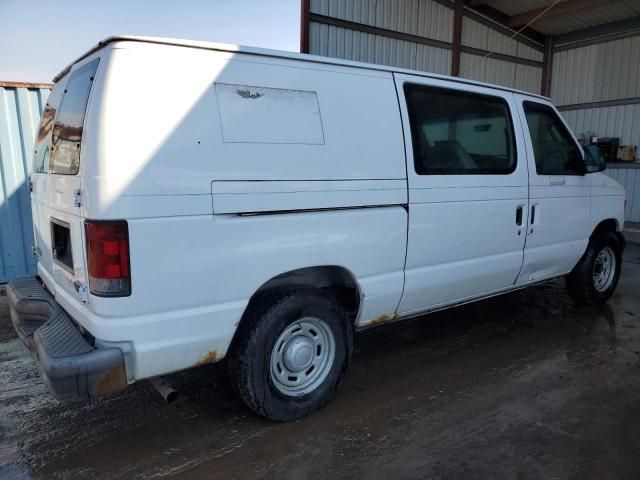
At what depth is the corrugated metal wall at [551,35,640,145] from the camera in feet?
40.8

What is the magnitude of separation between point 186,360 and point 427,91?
2.48m

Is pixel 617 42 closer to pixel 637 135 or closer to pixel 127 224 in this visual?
pixel 637 135

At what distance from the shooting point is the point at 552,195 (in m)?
4.47

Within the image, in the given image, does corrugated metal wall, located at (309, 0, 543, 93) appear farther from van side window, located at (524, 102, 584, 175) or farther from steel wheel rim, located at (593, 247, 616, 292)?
steel wheel rim, located at (593, 247, 616, 292)

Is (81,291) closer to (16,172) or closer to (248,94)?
(248,94)

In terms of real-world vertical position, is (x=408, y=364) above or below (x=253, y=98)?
below

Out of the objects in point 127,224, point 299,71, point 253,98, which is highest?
point 299,71

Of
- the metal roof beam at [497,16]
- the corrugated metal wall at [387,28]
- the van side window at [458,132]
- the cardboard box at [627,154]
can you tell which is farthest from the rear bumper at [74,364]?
the cardboard box at [627,154]

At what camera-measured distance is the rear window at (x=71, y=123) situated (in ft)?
8.30

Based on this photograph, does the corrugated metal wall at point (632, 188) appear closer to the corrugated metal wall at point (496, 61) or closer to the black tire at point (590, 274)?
the corrugated metal wall at point (496, 61)

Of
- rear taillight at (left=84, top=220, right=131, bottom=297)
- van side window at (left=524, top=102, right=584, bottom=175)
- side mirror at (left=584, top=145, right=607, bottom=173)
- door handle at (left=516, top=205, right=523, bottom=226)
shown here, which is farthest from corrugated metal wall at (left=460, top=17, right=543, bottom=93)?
rear taillight at (left=84, top=220, right=131, bottom=297)

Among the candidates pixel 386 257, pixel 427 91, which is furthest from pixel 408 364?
pixel 427 91

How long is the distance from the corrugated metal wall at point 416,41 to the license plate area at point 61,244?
854 cm

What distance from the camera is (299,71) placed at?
9.41 ft
